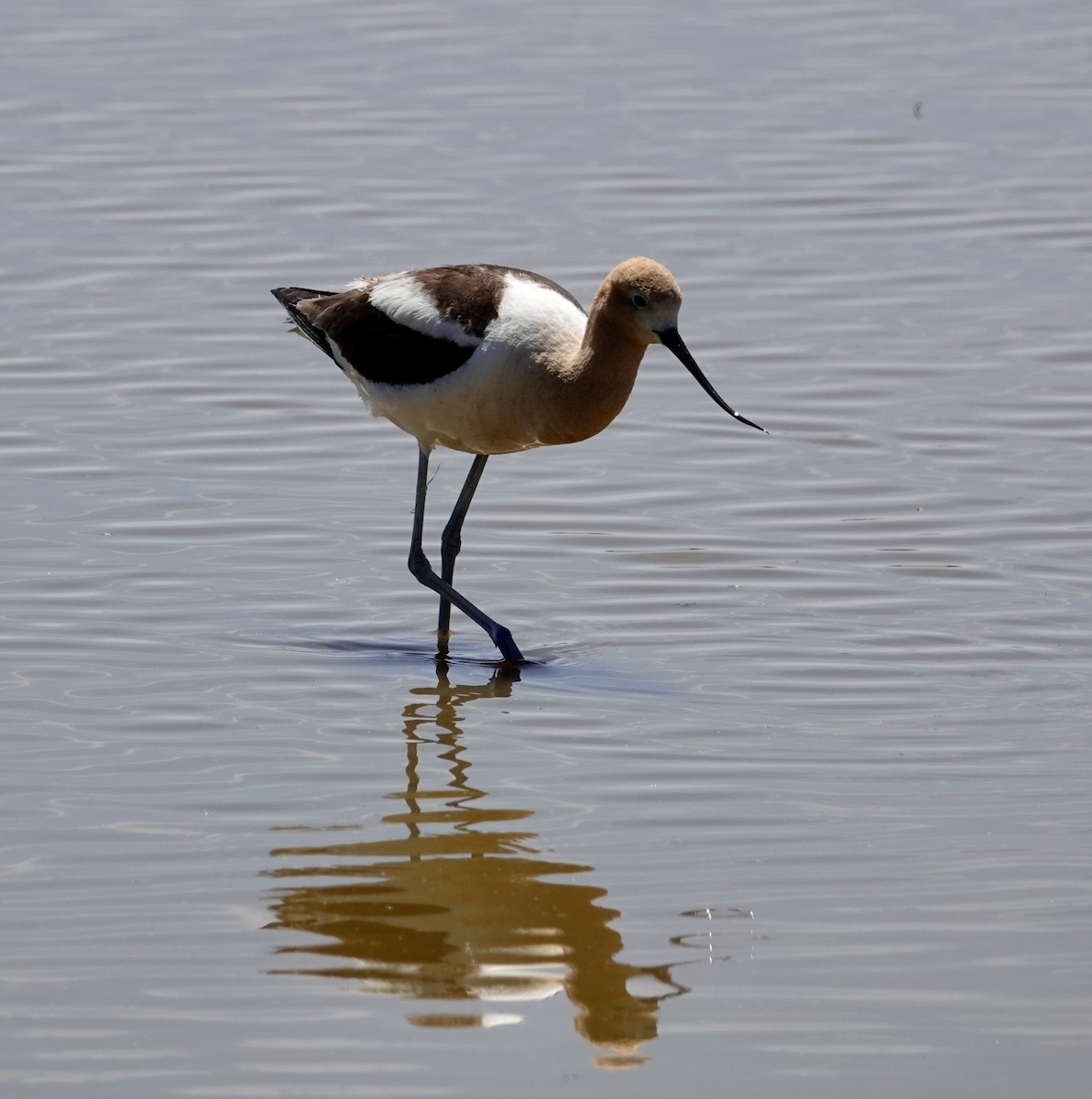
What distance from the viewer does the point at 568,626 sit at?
7047 mm

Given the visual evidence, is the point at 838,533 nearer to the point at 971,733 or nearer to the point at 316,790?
the point at 971,733

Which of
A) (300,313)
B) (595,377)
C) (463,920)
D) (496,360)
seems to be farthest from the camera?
(300,313)

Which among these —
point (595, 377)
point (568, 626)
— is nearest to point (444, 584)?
point (568, 626)

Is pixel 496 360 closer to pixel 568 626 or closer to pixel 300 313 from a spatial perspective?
pixel 568 626

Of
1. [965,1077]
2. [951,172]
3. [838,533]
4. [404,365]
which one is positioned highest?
[951,172]

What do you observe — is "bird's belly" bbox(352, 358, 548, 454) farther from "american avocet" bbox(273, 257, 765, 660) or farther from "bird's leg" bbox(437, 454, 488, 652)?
"bird's leg" bbox(437, 454, 488, 652)

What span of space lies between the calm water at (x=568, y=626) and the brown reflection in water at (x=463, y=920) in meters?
0.02

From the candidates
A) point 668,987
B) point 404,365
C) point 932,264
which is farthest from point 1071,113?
point 668,987

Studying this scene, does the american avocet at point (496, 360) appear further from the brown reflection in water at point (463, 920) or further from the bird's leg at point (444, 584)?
the brown reflection in water at point (463, 920)

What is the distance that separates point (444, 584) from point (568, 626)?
416 millimetres

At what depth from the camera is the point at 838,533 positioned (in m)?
7.70

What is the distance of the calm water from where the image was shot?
4363mm

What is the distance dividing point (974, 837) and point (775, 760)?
26.6 inches

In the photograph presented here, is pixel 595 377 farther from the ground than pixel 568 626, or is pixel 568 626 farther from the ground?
pixel 595 377
